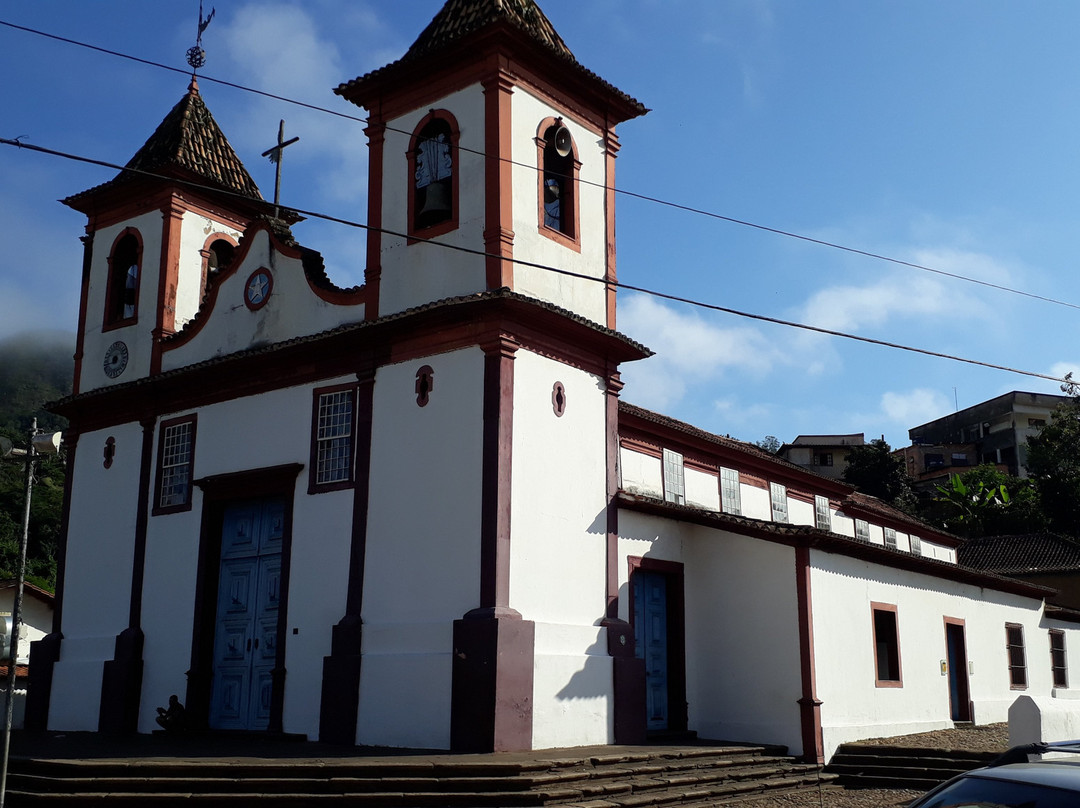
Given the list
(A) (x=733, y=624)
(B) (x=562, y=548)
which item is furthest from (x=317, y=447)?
(A) (x=733, y=624)

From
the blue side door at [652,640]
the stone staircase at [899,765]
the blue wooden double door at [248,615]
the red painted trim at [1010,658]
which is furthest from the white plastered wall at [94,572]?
the red painted trim at [1010,658]

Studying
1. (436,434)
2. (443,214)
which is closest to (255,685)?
(436,434)

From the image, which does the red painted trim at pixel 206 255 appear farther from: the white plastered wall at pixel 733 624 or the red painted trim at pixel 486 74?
the white plastered wall at pixel 733 624

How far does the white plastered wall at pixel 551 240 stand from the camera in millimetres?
15438

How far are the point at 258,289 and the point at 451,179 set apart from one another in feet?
13.2

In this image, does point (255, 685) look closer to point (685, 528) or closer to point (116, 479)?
point (116, 479)

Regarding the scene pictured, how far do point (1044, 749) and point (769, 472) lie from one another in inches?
715

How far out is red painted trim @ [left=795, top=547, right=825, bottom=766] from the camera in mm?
15109

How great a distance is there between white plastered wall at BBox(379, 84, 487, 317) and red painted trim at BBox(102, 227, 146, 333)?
242 inches

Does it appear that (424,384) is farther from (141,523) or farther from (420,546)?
(141,523)

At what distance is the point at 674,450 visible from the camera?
20250 millimetres

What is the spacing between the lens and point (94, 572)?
19.1m

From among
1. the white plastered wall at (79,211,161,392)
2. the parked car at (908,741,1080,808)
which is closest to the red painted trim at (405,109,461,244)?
the white plastered wall at (79,211,161,392)

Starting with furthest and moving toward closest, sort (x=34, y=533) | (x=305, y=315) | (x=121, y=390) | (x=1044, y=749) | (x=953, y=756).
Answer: (x=34, y=533) → (x=121, y=390) → (x=305, y=315) → (x=953, y=756) → (x=1044, y=749)
